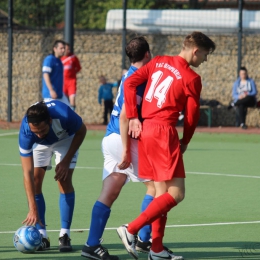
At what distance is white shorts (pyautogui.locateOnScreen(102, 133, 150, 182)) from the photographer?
6602 millimetres

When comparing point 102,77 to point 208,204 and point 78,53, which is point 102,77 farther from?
point 208,204

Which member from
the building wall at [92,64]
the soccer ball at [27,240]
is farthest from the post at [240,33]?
the soccer ball at [27,240]

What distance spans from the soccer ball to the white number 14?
160cm

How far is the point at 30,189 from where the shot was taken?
21.7 ft

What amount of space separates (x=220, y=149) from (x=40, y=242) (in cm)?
952

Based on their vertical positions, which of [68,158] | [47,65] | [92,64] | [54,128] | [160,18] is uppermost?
[160,18]

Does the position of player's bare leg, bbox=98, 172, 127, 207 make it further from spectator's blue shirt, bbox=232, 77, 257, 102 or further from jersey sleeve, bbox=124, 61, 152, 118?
spectator's blue shirt, bbox=232, 77, 257, 102

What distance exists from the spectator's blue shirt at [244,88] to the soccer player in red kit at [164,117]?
1443cm

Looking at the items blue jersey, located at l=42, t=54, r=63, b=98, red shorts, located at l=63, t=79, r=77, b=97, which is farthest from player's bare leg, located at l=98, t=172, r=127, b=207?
red shorts, located at l=63, t=79, r=77, b=97

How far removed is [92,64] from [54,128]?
16.0 meters

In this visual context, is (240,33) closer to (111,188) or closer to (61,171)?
(61,171)

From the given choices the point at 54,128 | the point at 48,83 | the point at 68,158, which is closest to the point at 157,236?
the point at 68,158

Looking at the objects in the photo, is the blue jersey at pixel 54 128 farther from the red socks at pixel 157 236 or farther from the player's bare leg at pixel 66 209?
the red socks at pixel 157 236

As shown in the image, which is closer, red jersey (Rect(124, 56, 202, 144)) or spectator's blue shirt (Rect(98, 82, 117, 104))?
red jersey (Rect(124, 56, 202, 144))
